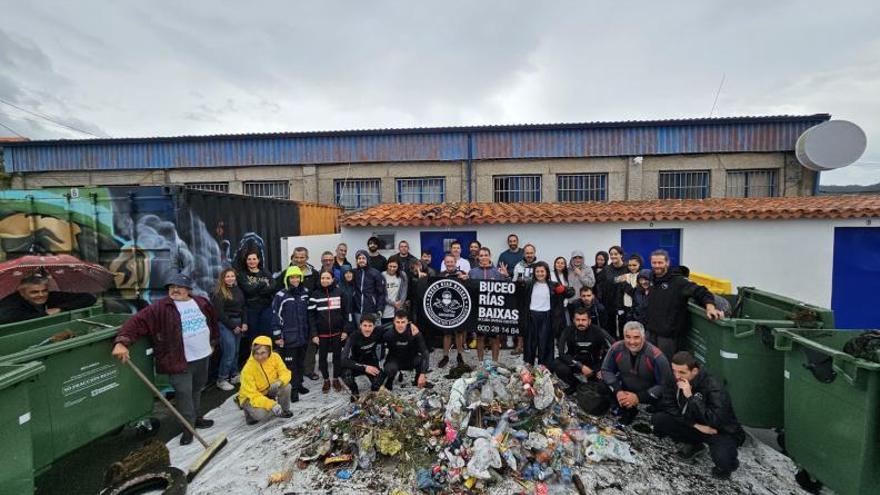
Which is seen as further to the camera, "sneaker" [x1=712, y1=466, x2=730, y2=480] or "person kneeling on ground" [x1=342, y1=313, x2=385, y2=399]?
"person kneeling on ground" [x1=342, y1=313, x2=385, y2=399]

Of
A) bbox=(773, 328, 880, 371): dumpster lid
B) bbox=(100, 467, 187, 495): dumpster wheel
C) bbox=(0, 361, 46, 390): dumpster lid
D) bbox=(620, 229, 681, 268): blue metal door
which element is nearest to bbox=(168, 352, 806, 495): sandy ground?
bbox=(100, 467, 187, 495): dumpster wheel

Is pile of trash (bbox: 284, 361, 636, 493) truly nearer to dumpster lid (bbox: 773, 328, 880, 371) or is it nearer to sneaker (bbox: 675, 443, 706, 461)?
sneaker (bbox: 675, 443, 706, 461)

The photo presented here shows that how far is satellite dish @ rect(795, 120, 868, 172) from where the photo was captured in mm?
11570

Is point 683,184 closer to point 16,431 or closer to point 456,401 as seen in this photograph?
point 456,401

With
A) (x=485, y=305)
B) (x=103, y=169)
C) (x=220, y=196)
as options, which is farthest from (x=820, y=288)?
(x=103, y=169)

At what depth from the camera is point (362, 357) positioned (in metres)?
Result: 5.53

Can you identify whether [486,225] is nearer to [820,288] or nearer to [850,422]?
[850,422]

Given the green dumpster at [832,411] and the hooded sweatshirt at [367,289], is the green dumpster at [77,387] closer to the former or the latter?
the hooded sweatshirt at [367,289]

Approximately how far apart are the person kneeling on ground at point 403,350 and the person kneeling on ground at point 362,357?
16 centimetres

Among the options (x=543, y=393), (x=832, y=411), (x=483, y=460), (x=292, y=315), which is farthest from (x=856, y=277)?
(x=292, y=315)

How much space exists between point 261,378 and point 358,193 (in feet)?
34.0

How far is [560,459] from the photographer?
12.7 ft

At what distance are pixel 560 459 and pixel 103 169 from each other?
63.4ft

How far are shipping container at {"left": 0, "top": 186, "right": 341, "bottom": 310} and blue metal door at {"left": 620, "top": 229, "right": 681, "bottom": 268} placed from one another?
8.94m
